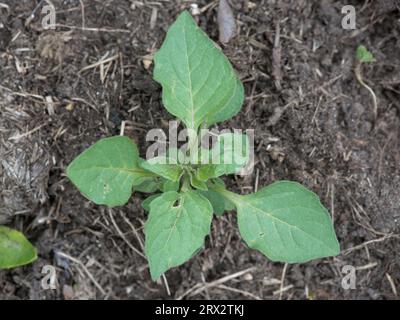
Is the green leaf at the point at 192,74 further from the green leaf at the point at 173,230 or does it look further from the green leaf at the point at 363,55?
the green leaf at the point at 363,55

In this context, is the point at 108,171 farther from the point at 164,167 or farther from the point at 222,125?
the point at 222,125

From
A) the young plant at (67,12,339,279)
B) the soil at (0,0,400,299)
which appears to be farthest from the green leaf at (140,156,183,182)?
the soil at (0,0,400,299)

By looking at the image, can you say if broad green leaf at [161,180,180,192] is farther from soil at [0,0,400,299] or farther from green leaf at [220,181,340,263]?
soil at [0,0,400,299]

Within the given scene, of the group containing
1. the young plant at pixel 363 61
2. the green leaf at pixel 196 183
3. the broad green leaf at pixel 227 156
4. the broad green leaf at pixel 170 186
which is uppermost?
the young plant at pixel 363 61

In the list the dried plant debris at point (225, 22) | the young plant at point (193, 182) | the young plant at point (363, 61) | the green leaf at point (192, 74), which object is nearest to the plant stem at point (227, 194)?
the young plant at point (193, 182)

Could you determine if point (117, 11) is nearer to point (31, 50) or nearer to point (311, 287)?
point (31, 50)

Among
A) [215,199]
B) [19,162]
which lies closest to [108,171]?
[215,199]
